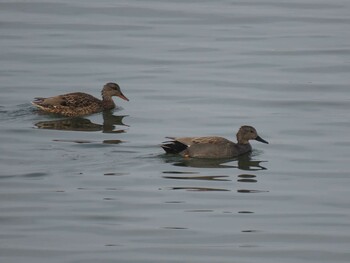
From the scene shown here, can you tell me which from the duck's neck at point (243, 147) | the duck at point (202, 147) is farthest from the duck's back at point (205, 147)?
the duck's neck at point (243, 147)

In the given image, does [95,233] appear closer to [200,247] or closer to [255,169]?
[200,247]

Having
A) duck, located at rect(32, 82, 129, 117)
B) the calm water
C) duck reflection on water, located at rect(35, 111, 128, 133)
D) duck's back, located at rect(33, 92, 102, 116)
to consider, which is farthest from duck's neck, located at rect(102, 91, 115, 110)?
duck's back, located at rect(33, 92, 102, 116)

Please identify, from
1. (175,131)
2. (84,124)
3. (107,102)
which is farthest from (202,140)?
(107,102)

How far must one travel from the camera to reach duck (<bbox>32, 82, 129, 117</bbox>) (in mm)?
21422

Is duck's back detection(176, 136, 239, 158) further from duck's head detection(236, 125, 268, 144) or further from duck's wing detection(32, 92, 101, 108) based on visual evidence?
duck's wing detection(32, 92, 101, 108)

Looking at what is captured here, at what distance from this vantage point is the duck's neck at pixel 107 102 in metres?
22.3

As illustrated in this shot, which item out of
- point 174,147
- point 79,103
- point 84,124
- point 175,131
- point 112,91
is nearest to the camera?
point 174,147

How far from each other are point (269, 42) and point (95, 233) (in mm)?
13078

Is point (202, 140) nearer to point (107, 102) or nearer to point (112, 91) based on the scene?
point (112, 91)

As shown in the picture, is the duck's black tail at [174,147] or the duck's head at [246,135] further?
the duck's head at [246,135]

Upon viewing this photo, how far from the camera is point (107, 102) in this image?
73.3 feet

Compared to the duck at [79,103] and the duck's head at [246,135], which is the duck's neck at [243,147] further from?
the duck at [79,103]

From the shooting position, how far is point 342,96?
889 inches

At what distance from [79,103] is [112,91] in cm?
74
